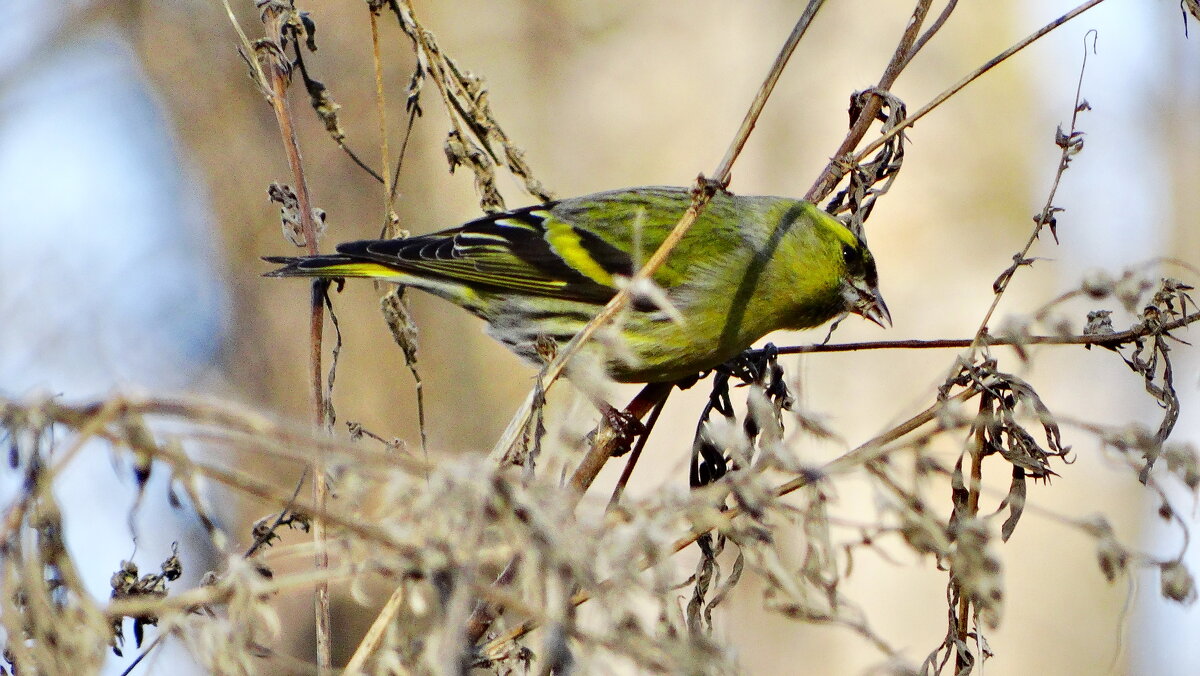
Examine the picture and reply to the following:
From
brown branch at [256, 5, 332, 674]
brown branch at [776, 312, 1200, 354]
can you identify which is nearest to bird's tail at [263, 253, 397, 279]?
brown branch at [256, 5, 332, 674]

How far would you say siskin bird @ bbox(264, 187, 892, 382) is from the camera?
2908mm

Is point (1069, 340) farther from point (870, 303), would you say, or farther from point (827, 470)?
point (870, 303)

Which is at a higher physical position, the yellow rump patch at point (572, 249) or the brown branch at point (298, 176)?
the yellow rump patch at point (572, 249)

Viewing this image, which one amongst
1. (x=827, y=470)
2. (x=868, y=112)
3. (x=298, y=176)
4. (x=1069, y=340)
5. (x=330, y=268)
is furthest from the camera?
(x=330, y=268)

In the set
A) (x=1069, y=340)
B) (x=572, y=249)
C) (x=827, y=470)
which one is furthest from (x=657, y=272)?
→ (x=827, y=470)

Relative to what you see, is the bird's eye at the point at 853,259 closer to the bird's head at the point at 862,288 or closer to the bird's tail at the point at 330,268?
the bird's head at the point at 862,288

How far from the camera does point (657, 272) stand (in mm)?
3207

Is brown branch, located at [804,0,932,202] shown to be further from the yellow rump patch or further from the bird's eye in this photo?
the yellow rump patch

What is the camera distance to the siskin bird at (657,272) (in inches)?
114

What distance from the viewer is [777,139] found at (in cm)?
470

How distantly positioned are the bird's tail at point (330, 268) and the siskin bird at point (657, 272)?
0.01m

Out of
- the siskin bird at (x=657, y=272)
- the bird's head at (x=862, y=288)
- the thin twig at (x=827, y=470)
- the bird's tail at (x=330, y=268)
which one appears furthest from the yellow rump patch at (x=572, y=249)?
the thin twig at (x=827, y=470)

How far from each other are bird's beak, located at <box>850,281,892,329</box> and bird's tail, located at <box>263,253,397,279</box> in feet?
4.42

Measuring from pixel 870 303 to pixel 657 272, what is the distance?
0.64 meters
